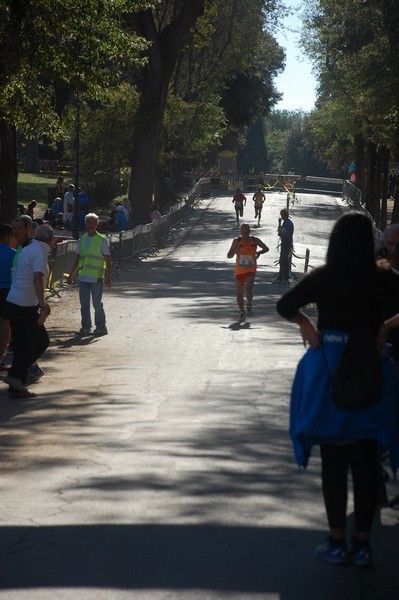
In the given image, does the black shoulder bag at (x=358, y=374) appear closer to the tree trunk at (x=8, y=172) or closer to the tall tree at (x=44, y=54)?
the tall tree at (x=44, y=54)

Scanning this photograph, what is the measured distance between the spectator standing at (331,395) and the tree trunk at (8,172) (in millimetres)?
17705

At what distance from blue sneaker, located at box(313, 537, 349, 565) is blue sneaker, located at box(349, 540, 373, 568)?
0.16 ft

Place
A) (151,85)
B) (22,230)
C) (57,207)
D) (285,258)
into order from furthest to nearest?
(57,207), (151,85), (285,258), (22,230)

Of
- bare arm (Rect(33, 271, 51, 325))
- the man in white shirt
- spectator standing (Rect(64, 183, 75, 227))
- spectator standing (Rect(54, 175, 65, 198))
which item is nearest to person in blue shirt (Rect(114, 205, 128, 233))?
spectator standing (Rect(64, 183, 75, 227))

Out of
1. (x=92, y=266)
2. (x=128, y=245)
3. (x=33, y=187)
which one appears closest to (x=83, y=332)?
(x=92, y=266)

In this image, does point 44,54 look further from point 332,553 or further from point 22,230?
point 332,553

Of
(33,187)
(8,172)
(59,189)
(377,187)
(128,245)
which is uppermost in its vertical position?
(8,172)

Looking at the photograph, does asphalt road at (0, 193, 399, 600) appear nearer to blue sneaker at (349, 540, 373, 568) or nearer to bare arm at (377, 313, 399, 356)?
blue sneaker at (349, 540, 373, 568)

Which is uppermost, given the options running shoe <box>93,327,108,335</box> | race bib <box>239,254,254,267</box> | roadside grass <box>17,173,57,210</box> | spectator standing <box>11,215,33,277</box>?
spectator standing <box>11,215,33,277</box>

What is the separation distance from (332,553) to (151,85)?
39088mm

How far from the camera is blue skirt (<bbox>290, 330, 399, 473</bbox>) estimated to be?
620 cm

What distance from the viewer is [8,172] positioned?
2383 centimetres

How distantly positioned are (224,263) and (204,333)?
22.5 meters

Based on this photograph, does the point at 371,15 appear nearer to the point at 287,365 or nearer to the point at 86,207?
the point at 86,207
